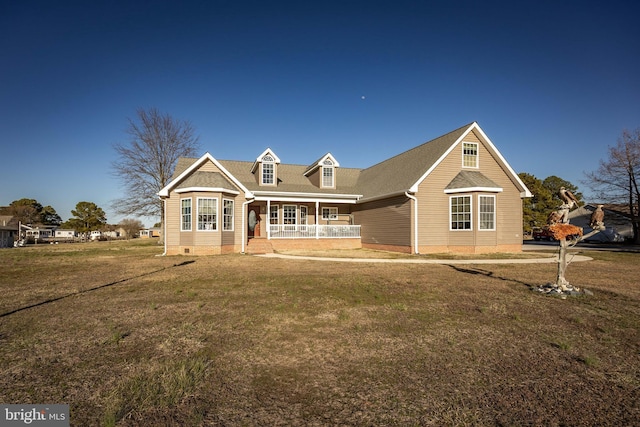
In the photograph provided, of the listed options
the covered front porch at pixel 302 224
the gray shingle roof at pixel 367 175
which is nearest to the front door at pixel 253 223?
the covered front porch at pixel 302 224

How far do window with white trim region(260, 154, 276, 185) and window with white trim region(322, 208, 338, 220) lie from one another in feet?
15.2

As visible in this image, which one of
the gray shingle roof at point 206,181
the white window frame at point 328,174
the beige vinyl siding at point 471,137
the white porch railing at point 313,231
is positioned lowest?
the white porch railing at point 313,231

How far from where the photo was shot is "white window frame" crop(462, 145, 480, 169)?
2055 centimetres

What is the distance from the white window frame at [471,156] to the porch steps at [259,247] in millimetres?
13013

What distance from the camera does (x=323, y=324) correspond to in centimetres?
578

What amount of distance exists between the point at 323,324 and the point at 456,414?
297 centimetres

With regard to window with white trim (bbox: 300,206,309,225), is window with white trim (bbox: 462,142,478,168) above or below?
above

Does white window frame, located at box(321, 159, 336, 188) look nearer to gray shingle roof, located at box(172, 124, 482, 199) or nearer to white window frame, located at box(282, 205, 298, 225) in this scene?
gray shingle roof, located at box(172, 124, 482, 199)

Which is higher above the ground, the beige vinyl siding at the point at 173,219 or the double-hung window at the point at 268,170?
the double-hung window at the point at 268,170

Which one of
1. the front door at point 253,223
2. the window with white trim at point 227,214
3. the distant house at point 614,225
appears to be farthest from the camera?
the distant house at point 614,225

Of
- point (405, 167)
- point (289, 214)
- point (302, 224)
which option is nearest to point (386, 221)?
point (405, 167)

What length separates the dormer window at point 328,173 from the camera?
26359mm

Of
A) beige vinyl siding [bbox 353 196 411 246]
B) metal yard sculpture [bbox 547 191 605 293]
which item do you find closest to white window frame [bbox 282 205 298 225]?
beige vinyl siding [bbox 353 196 411 246]

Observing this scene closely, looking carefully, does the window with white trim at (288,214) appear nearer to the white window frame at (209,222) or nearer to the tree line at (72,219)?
the white window frame at (209,222)
